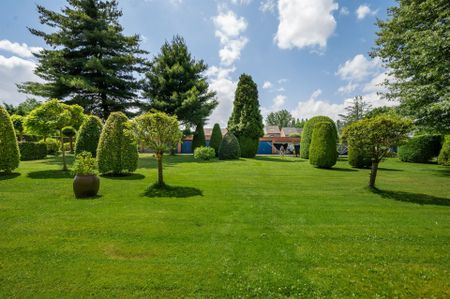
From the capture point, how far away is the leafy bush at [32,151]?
16.9 meters

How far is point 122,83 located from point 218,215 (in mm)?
20952

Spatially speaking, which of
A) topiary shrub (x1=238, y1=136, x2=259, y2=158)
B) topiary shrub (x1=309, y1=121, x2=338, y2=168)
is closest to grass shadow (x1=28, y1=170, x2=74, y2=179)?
topiary shrub (x1=309, y1=121, x2=338, y2=168)

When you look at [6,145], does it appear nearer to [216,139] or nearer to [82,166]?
[82,166]

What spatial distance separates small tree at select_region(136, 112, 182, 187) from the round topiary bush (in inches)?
254

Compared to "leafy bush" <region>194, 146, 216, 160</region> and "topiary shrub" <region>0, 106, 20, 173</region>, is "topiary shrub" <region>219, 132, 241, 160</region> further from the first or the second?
"topiary shrub" <region>0, 106, 20, 173</region>

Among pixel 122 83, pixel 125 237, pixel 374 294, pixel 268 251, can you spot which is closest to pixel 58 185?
pixel 125 237

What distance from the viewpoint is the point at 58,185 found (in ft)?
28.0

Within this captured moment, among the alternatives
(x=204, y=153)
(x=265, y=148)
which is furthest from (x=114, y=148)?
(x=265, y=148)

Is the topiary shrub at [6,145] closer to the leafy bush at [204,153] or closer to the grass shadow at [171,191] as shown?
the grass shadow at [171,191]

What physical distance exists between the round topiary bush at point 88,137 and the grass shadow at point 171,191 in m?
6.89

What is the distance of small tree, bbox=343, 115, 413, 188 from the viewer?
835cm

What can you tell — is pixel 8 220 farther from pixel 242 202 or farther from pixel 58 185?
pixel 242 202

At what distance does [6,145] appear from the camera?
953cm

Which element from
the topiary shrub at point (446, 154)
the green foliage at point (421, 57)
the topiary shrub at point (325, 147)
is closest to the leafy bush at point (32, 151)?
the topiary shrub at point (325, 147)
